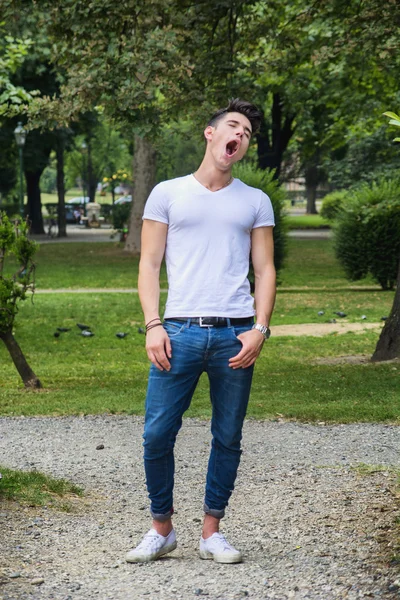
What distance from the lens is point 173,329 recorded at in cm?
454

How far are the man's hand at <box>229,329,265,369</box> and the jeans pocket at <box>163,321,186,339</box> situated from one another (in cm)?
24

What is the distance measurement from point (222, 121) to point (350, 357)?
8.85 meters

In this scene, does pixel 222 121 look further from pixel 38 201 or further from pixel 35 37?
pixel 38 201

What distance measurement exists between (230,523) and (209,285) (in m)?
1.54

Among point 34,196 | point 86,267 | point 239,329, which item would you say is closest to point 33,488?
point 239,329

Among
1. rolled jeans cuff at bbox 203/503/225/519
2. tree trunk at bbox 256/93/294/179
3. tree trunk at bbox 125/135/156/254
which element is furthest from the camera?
tree trunk at bbox 256/93/294/179

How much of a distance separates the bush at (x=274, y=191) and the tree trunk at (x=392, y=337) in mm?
9228

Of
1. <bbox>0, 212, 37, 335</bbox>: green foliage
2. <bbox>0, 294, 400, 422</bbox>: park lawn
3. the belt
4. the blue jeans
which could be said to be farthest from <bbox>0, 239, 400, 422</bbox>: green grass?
the belt

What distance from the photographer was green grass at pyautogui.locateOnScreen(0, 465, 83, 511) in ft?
19.1

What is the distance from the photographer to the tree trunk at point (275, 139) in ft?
129

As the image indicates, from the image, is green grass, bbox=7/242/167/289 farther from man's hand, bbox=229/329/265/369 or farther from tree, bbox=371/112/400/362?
man's hand, bbox=229/329/265/369

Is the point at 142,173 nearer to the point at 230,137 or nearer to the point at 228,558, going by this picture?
the point at 230,137

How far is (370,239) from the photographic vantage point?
23266 millimetres

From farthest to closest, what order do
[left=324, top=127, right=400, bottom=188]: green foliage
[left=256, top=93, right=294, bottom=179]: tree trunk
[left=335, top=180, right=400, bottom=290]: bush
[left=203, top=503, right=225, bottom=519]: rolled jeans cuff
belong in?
1. [left=324, top=127, right=400, bottom=188]: green foliage
2. [left=256, top=93, right=294, bottom=179]: tree trunk
3. [left=335, top=180, right=400, bottom=290]: bush
4. [left=203, top=503, right=225, bottom=519]: rolled jeans cuff
